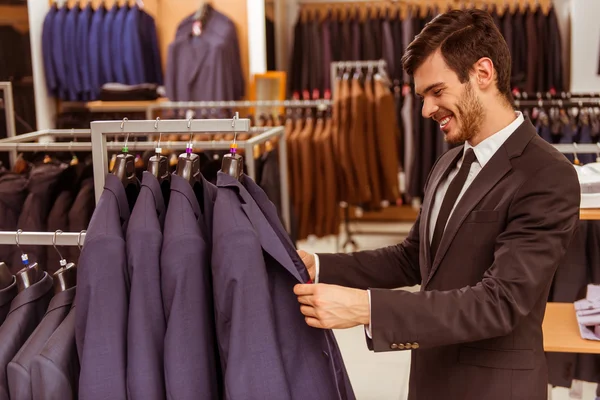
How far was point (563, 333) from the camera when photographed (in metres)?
2.46

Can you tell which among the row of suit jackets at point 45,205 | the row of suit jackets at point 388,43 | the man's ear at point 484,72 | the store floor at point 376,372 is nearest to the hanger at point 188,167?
the man's ear at point 484,72

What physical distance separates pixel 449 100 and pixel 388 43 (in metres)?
5.34

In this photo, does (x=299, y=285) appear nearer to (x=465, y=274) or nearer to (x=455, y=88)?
(x=465, y=274)

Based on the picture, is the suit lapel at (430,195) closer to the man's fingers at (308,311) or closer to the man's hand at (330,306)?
the man's hand at (330,306)

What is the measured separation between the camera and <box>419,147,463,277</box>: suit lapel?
1.85m

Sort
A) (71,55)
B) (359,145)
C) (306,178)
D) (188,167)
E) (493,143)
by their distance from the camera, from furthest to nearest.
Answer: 1. (71,55)
2. (359,145)
3. (306,178)
4. (493,143)
5. (188,167)

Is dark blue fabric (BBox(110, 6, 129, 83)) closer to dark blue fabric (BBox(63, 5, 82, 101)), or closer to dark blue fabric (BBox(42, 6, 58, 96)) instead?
dark blue fabric (BBox(63, 5, 82, 101))

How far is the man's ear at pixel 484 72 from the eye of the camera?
1.67 m

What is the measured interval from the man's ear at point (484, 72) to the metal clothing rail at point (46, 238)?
39.7 inches

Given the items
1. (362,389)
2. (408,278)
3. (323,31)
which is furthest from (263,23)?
(408,278)

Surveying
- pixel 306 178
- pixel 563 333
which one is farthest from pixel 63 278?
pixel 306 178

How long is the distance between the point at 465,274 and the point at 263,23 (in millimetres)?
5252

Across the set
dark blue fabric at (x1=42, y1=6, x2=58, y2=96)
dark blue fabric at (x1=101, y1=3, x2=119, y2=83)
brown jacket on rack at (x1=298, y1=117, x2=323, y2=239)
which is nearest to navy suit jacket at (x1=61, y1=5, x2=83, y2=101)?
dark blue fabric at (x1=42, y1=6, x2=58, y2=96)

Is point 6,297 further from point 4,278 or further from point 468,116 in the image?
point 468,116
